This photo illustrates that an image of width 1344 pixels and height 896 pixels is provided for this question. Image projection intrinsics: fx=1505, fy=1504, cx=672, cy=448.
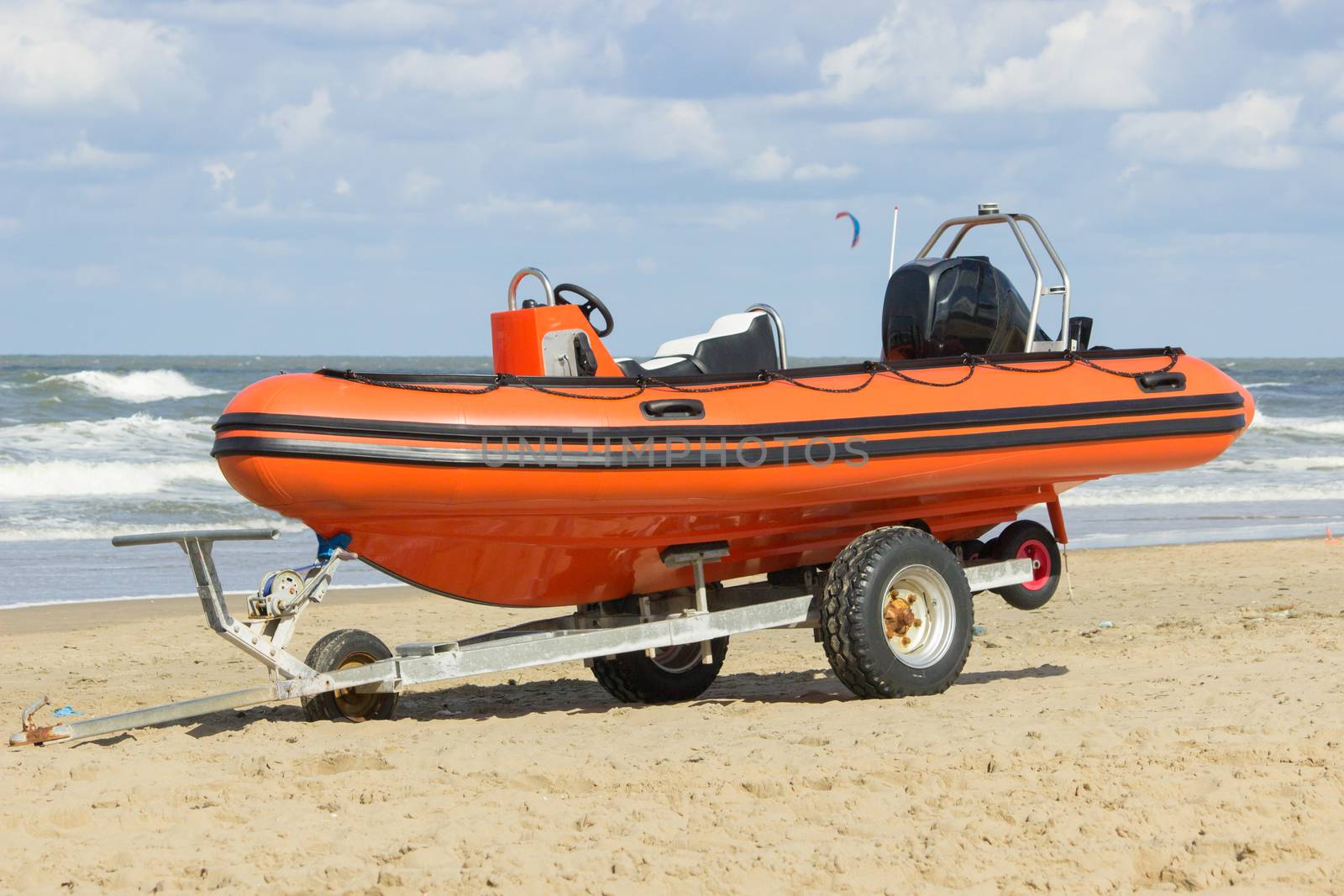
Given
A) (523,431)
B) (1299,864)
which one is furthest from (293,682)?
(1299,864)

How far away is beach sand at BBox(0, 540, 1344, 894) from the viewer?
3.94m

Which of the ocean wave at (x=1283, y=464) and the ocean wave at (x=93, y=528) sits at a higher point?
the ocean wave at (x=93, y=528)

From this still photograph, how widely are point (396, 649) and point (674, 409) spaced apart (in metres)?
1.41

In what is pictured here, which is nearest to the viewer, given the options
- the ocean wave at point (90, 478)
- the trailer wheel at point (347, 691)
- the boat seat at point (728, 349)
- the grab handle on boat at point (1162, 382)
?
the trailer wheel at point (347, 691)

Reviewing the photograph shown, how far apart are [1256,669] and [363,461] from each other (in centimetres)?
395

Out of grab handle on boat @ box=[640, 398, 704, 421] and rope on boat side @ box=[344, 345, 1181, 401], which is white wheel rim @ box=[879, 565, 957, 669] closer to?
rope on boat side @ box=[344, 345, 1181, 401]

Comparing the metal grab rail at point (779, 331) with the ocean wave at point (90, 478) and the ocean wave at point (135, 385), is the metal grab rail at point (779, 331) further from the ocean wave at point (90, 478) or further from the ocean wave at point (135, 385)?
the ocean wave at point (135, 385)

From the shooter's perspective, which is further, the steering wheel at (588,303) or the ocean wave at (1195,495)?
the ocean wave at (1195,495)

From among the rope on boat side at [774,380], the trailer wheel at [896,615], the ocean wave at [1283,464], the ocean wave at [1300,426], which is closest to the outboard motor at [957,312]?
the rope on boat side at [774,380]

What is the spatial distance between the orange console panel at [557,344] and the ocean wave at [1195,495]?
12.5 metres

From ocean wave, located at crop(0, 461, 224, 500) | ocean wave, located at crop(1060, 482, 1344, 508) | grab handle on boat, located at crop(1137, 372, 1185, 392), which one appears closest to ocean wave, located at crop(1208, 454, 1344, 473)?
ocean wave, located at crop(1060, 482, 1344, 508)

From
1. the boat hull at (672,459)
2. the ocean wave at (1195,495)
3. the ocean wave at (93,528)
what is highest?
the boat hull at (672,459)

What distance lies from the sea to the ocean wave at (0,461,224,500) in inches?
1.0

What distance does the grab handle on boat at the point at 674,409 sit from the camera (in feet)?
19.1
